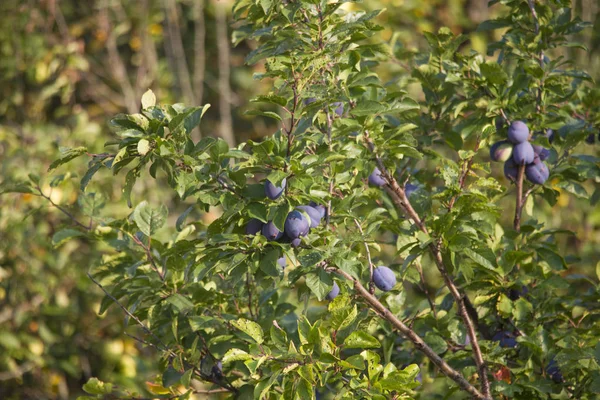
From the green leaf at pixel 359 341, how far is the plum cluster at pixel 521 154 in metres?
0.57

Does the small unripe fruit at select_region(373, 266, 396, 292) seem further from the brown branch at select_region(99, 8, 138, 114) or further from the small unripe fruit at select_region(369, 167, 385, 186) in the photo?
the brown branch at select_region(99, 8, 138, 114)

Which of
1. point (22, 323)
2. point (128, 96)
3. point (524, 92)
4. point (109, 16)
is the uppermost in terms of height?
point (524, 92)

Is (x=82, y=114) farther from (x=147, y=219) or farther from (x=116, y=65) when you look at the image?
(x=147, y=219)

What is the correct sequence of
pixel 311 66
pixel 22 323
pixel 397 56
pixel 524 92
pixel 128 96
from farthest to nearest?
pixel 128 96, pixel 22 323, pixel 397 56, pixel 524 92, pixel 311 66

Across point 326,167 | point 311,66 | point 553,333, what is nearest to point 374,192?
point 326,167

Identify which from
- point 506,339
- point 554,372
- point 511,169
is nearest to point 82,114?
point 511,169

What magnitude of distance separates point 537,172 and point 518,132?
11cm

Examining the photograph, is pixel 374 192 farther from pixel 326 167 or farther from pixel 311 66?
pixel 311 66

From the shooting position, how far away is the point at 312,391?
1.08 metres

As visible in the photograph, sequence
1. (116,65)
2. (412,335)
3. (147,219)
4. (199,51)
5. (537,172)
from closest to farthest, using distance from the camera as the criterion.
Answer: (412,335)
(147,219)
(537,172)
(116,65)
(199,51)

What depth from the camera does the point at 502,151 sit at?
1.51 m

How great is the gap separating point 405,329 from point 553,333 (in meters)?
0.36

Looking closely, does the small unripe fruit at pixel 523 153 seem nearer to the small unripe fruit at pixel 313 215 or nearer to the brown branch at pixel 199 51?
the small unripe fruit at pixel 313 215

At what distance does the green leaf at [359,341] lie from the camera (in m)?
1.11
